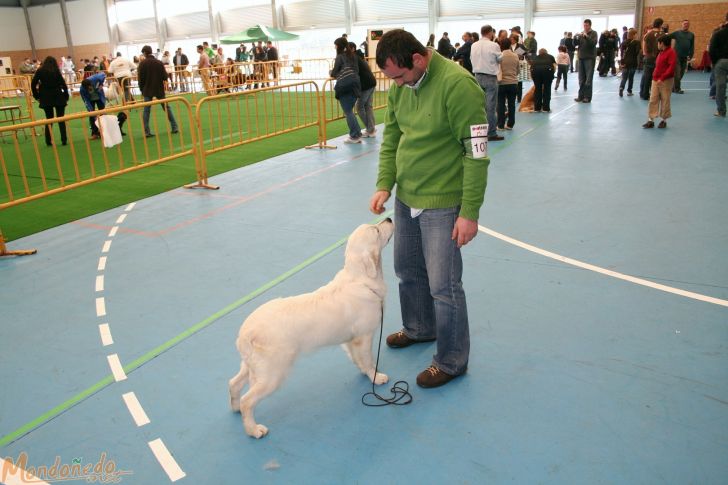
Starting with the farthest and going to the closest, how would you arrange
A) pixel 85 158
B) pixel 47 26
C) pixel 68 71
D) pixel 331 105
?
pixel 47 26
pixel 68 71
pixel 331 105
pixel 85 158

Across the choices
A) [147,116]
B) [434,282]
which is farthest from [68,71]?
[434,282]

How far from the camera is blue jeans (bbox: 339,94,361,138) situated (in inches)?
420

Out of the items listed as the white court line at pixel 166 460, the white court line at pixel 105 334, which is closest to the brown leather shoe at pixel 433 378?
the white court line at pixel 166 460

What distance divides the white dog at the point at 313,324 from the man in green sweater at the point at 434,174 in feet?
0.90

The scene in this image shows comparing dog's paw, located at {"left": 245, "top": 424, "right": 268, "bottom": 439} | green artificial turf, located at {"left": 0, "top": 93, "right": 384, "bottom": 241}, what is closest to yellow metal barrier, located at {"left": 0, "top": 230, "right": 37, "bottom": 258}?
green artificial turf, located at {"left": 0, "top": 93, "right": 384, "bottom": 241}

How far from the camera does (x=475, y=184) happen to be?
2.81m

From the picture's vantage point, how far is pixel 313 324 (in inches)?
113

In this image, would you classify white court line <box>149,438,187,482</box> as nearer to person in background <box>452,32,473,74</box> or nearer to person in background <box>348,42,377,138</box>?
person in background <box>348,42,377,138</box>

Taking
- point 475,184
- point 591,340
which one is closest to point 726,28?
point 591,340

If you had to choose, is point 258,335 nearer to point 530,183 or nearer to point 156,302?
point 156,302

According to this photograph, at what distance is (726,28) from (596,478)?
12968mm

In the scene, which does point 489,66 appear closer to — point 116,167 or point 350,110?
point 350,110

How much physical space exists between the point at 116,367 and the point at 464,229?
8.64 feet

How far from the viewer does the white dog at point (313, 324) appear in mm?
2771
